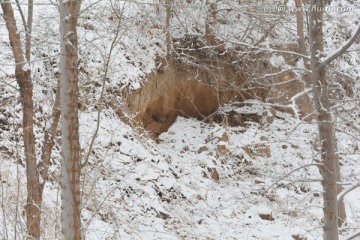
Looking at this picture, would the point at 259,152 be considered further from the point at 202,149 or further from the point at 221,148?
the point at 202,149

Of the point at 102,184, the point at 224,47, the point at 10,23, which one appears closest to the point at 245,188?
the point at 102,184

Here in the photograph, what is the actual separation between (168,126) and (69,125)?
6.17m

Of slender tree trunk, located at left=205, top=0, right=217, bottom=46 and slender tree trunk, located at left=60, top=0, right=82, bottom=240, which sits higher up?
slender tree trunk, located at left=205, top=0, right=217, bottom=46

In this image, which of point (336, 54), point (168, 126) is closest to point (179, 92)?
point (168, 126)

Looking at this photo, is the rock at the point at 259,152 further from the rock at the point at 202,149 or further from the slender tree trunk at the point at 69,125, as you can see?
the slender tree trunk at the point at 69,125

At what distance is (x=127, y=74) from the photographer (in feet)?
27.1

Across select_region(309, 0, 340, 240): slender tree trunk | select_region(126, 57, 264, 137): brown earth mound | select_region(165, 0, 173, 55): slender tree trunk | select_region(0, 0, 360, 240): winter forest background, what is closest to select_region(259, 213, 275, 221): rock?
select_region(0, 0, 360, 240): winter forest background

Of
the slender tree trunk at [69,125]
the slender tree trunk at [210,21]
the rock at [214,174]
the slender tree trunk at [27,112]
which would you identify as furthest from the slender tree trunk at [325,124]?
the slender tree trunk at [210,21]

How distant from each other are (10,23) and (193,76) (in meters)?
5.55

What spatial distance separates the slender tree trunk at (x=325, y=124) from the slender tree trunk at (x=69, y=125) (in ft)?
6.19

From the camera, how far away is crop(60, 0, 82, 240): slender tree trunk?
312 cm

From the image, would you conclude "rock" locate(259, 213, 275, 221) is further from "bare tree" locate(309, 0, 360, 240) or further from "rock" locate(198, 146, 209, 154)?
"bare tree" locate(309, 0, 360, 240)

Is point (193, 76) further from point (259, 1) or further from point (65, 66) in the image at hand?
point (65, 66)

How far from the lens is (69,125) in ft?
10.4
